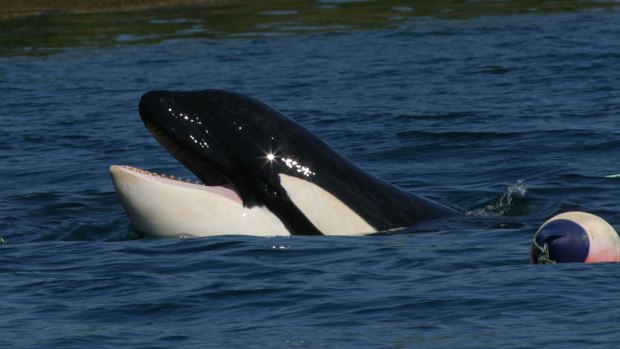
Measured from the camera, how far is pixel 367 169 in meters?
14.8

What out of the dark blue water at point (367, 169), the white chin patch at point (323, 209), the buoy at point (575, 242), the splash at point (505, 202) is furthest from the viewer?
the splash at point (505, 202)

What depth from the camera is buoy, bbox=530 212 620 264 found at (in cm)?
945

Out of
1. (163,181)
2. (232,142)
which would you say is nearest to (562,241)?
(232,142)

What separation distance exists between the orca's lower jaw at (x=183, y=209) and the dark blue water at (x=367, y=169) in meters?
0.11

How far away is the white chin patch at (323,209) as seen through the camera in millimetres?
9969

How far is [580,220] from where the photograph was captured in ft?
31.2

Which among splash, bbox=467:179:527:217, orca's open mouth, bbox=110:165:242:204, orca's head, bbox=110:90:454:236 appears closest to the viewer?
orca's open mouth, bbox=110:165:242:204

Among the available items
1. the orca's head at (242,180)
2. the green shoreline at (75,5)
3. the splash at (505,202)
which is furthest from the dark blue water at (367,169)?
the green shoreline at (75,5)

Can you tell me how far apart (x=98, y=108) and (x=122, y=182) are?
9994 mm

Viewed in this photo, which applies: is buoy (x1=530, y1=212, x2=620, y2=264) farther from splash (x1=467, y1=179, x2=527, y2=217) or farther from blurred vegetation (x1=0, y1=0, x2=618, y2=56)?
blurred vegetation (x1=0, y1=0, x2=618, y2=56)

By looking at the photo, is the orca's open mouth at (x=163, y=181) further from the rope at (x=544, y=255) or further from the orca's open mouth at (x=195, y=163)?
the rope at (x=544, y=255)

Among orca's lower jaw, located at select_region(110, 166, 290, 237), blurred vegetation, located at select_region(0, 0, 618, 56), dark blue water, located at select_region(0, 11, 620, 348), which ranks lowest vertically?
blurred vegetation, located at select_region(0, 0, 618, 56)

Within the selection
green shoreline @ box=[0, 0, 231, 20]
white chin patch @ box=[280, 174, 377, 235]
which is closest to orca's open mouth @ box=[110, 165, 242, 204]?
white chin patch @ box=[280, 174, 377, 235]

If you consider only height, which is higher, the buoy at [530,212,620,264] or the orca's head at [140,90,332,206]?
the orca's head at [140,90,332,206]
